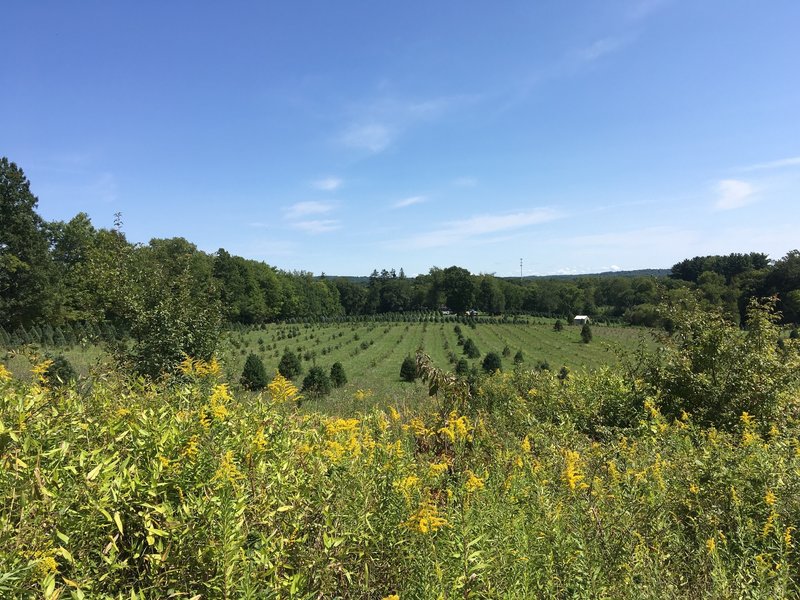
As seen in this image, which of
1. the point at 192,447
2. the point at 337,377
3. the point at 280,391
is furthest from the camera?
the point at 337,377

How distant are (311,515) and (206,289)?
9.04 metres

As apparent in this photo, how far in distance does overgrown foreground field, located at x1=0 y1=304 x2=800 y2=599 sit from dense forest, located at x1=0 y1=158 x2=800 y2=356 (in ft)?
20.5

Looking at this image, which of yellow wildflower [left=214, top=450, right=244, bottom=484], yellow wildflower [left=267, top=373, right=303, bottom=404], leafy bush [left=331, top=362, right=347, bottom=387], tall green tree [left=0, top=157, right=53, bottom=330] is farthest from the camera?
tall green tree [left=0, top=157, right=53, bottom=330]

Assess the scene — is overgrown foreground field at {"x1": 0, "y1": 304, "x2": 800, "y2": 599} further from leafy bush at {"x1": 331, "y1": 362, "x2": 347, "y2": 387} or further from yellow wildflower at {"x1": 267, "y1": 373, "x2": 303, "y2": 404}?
leafy bush at {"x1": 331, "y1": 362, "x2": 347, "y2": 387}

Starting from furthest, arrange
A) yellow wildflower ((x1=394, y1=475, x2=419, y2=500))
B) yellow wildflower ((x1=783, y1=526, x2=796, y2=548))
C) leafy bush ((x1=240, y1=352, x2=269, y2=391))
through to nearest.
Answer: leafy bush ((x1=240, y1=352, x2=269, y2=391))
yellow wildflower ((x1=783, y1=526, x2=796, y2=548))
yellow wildflower ((x1=394, y1=475, x2=419, y2=500))

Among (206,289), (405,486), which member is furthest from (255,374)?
(405,486)

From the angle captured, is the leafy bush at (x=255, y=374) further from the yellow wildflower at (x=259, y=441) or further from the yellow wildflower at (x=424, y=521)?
the yellow wildflower at (x=424, y=521)

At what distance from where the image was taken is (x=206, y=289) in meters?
9.98

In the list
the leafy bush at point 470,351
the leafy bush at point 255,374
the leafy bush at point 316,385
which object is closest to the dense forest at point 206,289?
the leafy bush at point 255,374

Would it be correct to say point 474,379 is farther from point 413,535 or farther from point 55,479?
point 55,479

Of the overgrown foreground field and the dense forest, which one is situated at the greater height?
the dense forest

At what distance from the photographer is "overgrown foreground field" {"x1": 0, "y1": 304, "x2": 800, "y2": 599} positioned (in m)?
1.49

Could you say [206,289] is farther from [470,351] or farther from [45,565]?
[470,351]

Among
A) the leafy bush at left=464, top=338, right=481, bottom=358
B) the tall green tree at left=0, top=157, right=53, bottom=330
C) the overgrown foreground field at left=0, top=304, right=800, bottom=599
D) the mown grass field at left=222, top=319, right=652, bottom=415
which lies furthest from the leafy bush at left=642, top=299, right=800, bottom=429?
the tall green tree at left=0, top=157, right=53, bottom=330
